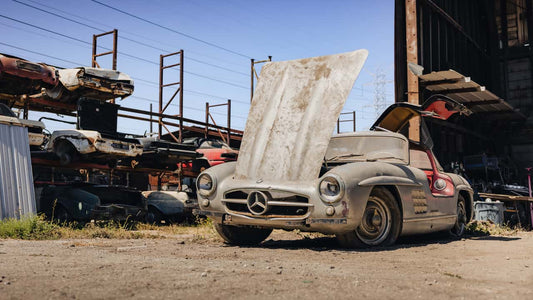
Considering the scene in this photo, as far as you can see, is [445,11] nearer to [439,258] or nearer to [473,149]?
[473,149]

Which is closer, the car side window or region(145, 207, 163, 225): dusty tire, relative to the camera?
the car side window

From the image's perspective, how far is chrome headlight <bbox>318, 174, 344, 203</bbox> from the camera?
540 cm

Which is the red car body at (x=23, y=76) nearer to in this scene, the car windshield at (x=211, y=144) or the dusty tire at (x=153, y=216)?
the dusty tire at (x=153, y=216)

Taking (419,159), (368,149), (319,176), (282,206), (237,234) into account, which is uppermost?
(368,149)

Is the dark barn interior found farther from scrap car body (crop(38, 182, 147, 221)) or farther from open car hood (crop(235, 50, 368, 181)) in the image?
scrap car body (crop(38, 182, 147, 221))

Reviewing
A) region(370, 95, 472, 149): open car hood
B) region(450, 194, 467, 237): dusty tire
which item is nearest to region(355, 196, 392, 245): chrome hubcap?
region(370, 95, 472, 149): open car hood

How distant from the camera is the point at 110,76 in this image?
1120 centimetres

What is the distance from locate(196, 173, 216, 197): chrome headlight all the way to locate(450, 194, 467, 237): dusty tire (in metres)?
4.01

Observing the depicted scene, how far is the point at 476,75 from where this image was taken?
66.8 ft

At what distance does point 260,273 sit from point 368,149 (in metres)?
3.55

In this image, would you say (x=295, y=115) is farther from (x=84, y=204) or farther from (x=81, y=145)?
(x=81, y=145)

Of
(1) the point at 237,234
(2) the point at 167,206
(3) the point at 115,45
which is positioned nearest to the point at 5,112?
(2) the point at 167,206

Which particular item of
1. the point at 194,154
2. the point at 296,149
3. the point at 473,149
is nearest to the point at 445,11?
the point at 473,149

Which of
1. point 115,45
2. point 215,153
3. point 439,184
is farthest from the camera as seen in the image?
point 115,45
